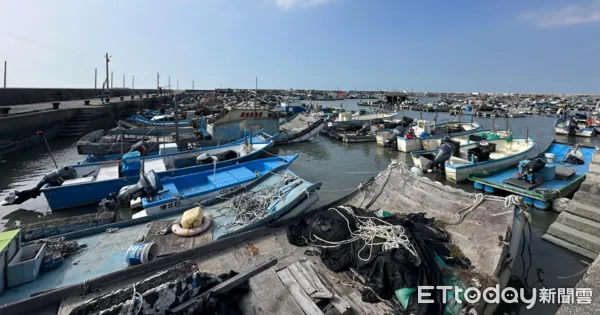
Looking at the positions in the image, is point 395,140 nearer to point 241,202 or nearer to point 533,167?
point 533,167

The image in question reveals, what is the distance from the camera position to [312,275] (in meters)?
4.84

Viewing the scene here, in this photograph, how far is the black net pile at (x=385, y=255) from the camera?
14.3 feet

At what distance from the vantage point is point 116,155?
47.8ft

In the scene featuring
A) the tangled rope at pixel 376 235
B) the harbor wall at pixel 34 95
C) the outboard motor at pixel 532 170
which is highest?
the harbor wall at pixel 34 95

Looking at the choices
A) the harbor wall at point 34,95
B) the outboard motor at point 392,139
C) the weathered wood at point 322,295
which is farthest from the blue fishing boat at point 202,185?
the harbor wall at point 34,95

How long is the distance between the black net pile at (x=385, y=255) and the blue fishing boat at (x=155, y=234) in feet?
4.33

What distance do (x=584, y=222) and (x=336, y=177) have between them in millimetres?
10017

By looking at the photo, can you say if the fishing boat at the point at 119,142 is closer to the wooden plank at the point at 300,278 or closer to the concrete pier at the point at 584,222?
the wooden plank at the point at 300,278

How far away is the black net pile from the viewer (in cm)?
436

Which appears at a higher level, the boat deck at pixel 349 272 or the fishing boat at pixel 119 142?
the fishing boat at pixel 119 142

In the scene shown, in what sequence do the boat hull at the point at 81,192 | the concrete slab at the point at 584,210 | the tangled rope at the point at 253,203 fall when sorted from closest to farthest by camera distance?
the concrete slab at the point at 584,210, the tangled rope at the point at 253,203, the boat hull at the point at 81,192

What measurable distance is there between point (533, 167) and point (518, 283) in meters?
7.26

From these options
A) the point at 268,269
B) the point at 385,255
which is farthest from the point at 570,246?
the point at 268,269

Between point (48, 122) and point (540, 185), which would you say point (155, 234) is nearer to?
point (540, 185)
